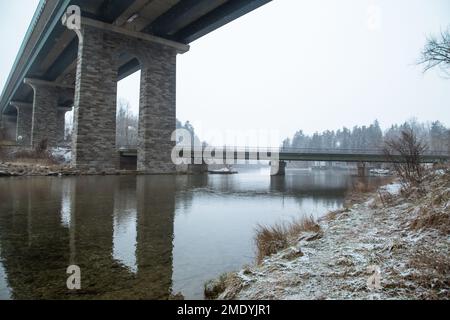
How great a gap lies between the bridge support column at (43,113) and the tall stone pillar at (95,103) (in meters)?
24.5

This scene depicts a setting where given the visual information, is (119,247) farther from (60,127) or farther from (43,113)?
(60,127)

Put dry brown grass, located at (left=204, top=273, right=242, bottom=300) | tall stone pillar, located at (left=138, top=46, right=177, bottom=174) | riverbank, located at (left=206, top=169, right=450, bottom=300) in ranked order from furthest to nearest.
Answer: tall stone pillar, located at (left=138, top=46, right=177, bottom=174)
dry brown grass, located at (left=204, top=273, right=242, bottom=300)
riverbank, located at (left=206, top=169, right=450, bottom=300)

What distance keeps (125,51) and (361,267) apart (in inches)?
1074

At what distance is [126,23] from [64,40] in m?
10.7

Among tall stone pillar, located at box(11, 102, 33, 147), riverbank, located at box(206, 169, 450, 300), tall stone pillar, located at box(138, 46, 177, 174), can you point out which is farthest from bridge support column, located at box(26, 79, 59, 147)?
riverbank, located at box(206, 169, 450, 300)

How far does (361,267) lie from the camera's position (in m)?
3.36

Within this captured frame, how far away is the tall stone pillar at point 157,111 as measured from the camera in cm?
2672

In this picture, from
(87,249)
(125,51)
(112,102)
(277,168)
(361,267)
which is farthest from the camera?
(277,168)

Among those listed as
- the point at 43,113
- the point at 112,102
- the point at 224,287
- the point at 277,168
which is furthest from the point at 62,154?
the point at 224,287

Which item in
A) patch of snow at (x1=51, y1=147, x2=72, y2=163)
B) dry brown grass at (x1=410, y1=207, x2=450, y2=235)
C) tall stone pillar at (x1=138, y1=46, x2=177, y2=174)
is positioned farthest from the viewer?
patch of snow at (x1=51, y1=147, x2=72, y2=163)

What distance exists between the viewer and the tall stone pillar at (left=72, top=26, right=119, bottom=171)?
2317cm

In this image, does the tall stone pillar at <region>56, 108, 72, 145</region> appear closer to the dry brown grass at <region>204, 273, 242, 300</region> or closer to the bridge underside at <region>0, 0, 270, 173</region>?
the bridge underside at <region>0, 0, 270, 173</region>

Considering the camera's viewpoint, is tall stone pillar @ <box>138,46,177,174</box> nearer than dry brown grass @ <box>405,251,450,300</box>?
No
